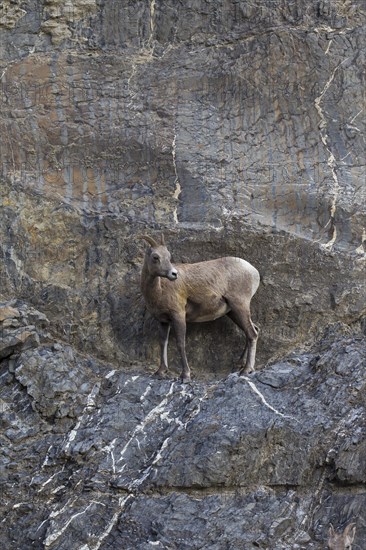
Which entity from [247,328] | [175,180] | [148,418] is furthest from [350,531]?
[175,180]

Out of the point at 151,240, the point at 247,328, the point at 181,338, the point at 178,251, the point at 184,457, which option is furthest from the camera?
the point at 178,251

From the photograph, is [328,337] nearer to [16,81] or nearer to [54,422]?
[54,422]

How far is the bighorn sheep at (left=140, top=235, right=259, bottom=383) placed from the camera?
13719mm

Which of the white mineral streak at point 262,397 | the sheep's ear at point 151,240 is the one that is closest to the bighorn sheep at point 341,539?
the white mineral streak at point 262,397

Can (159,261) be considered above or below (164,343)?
above

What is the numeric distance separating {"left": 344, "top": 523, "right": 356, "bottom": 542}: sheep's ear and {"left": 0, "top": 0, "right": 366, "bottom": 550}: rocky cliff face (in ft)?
0.49

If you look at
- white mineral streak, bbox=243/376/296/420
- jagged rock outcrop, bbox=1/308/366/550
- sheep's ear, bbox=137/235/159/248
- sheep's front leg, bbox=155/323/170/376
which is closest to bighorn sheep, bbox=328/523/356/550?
jagged rock outcrop, bbox=1/308/366/550

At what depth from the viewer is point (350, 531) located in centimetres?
1207

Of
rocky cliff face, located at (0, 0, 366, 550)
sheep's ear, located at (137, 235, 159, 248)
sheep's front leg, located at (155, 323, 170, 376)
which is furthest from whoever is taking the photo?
sheep's front leg, located at (155, 323, 170, 376)

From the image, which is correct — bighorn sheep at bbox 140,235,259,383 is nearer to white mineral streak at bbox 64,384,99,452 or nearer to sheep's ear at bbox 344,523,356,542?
white mineral streak at bbox 64,384,99,452

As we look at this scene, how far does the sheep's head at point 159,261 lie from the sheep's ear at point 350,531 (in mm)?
3034

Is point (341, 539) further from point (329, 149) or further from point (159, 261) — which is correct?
point (329, 149)

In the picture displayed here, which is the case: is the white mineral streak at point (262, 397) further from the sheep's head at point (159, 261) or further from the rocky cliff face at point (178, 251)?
the sheep's head at point (159, 261)

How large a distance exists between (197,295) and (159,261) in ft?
2.23
